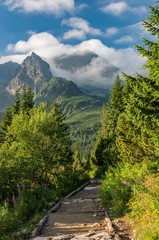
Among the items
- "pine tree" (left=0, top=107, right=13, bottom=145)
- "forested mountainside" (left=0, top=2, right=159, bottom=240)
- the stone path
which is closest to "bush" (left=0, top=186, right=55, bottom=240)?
"forested mountainside" (left=0, top=2, right=159, bottom=240)

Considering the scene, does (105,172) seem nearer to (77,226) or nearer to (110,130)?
(77,226)

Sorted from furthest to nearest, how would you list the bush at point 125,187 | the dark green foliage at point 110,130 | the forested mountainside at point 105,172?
the dark green foliage at point 110,130 → the bush at point 125,187 → the forested mountainside at point 105,172

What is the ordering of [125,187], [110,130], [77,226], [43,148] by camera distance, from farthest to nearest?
[110,130] < [43,148] < [125,187] < [77,226]

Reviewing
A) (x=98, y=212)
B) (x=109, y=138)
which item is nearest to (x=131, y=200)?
(x=98, y=212)

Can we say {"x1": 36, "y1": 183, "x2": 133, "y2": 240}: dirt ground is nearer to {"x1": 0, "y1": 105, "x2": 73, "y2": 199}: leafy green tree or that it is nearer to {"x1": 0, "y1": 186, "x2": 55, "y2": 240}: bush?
{"x1": 0, "y1": 186, "x2": 55, "y2": 240}: bush

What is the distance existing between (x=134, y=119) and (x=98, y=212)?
463 centimetres

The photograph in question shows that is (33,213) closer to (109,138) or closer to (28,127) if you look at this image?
(28,127)

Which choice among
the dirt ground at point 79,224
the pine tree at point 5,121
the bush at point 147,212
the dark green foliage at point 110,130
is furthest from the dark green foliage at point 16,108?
the bush at point 147,212

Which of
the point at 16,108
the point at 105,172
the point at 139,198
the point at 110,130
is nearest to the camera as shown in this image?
the point at 139,198

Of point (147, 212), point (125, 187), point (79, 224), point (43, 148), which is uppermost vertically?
point (43, 148)

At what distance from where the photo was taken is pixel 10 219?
1256 centimetres

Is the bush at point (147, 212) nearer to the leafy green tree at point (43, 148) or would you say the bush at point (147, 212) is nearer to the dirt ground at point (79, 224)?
the dirt ground at point (79, 224)

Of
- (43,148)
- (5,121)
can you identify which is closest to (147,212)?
(43,148)

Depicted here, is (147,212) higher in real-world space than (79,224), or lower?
higher
